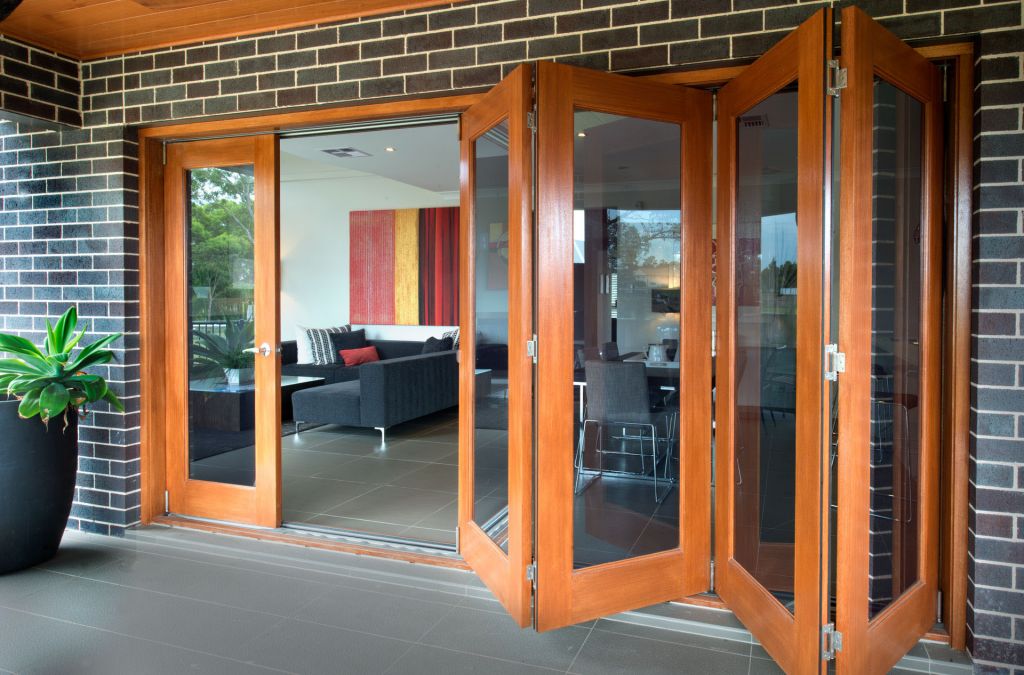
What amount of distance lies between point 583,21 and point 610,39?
0.47 ft

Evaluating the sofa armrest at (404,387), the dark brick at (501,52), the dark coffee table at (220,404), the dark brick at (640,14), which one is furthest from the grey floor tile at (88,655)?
the sofa armrest at (404,387)

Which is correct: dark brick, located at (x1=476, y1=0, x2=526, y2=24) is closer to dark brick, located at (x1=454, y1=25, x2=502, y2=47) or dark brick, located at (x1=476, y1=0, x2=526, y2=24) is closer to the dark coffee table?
dark brick, located at (x1=454, y1=25, x2=502, y2=47)

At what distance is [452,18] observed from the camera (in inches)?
126

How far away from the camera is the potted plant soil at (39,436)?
325cm

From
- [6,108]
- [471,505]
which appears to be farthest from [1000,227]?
[6,108]

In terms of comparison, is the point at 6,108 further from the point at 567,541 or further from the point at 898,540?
the point at 898,540

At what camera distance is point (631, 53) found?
9.53ft

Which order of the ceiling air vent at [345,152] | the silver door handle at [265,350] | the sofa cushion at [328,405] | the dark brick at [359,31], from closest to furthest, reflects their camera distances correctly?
the dark brick at [359,31], the silver door handle at [265,350], the sofa cushion at [328,405], the ceiling air vent at [345,152]

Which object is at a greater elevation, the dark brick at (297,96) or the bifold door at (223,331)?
the dark brick at (297,96)

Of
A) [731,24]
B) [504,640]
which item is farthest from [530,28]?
[504,640]

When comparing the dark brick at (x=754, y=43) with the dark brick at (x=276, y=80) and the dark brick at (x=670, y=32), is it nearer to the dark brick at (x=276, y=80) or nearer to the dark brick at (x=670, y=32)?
the dark brick at (x=670, y=32)

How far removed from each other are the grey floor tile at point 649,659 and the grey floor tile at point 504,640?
65 millimetres

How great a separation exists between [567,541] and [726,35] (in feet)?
6.62

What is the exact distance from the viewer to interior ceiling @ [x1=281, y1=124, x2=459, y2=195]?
6.29 metres
